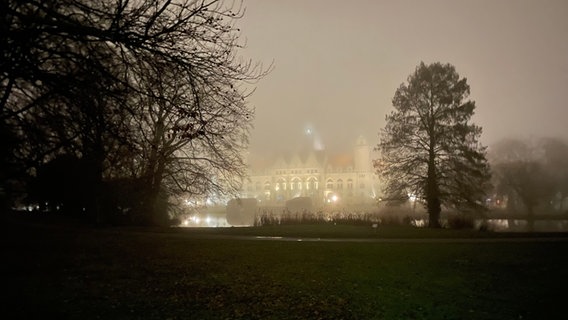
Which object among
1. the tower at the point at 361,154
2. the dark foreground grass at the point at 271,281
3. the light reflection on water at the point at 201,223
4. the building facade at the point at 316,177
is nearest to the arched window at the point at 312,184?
the building facade at the point at 316,177

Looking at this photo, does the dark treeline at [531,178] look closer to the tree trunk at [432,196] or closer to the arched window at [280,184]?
the tree trunk at [432,196]

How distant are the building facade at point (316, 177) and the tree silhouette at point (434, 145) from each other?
92028 millimetres

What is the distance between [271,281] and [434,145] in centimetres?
2339

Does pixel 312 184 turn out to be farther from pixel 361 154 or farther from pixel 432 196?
pixel 432 196

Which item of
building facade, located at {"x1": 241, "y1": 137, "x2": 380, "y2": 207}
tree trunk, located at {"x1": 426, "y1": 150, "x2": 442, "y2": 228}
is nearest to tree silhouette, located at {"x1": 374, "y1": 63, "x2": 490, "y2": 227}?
tree trunk, located at {"x1": 426, "y1": 150, "x2": 442, "y2": 228}

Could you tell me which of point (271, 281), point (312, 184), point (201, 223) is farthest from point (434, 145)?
point (312, 184)

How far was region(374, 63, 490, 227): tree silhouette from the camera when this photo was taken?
2781 centimetres

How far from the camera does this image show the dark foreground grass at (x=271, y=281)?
6500mm

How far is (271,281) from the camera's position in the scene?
8266 mm

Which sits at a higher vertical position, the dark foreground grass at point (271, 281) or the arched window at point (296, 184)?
the arched window at point (296, 184)

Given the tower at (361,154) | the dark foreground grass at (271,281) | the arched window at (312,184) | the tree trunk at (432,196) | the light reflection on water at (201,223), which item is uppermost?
the tower at (361,154)

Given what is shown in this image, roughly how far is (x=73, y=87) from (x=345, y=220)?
2292 centimetres

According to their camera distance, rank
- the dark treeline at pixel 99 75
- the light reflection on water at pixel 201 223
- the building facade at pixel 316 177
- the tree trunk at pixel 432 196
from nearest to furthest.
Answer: the dark treeline at pixel 99 75 < the tree trunk at pixel 432 196 < the light reflection on water at pixel 201 223 < the building facade at pixel 316 177

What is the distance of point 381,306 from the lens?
22.9ft
